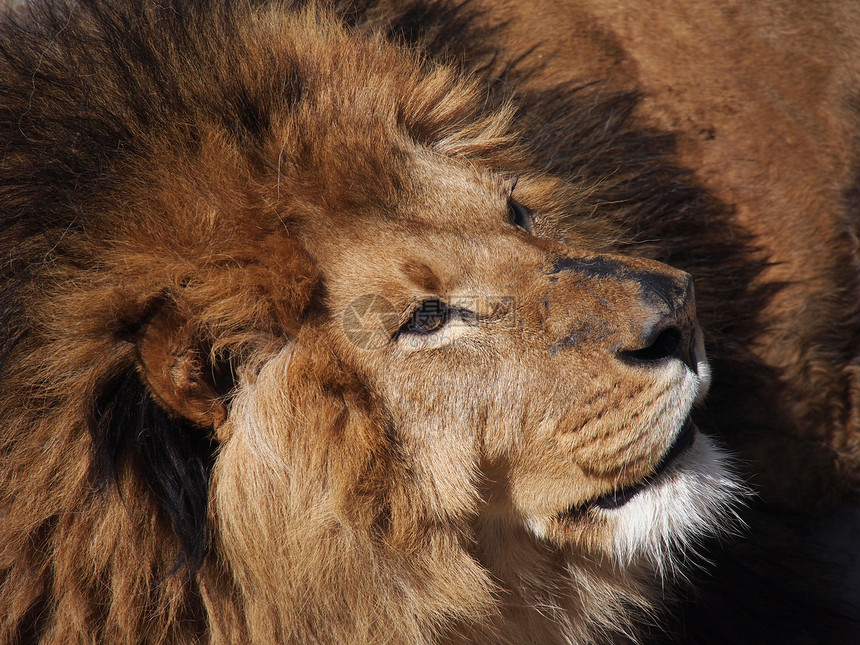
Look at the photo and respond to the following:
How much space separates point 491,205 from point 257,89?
1.77ft

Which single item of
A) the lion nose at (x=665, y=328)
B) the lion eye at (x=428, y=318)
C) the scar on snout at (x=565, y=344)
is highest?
the lion nose at (x=665, y=328)

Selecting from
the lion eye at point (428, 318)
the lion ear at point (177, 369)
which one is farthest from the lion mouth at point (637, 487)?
the lion ear at point (177, 369)

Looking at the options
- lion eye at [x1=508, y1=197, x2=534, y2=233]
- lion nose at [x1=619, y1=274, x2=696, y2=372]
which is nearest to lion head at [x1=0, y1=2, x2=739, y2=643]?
lion nose at [x1=619, y1=274, x2=696, y2=372]

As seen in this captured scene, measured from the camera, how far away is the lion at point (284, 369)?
1553mm

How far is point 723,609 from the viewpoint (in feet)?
8.14

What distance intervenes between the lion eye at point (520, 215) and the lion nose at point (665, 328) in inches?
15.5

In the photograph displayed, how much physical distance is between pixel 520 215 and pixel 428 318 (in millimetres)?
465

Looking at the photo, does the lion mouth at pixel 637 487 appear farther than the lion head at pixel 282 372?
Yes

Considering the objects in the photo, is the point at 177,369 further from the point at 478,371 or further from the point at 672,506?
the point at 672,506

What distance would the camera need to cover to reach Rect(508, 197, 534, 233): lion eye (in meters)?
1.95

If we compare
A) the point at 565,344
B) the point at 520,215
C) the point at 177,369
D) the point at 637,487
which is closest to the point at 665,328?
the point at 565,344

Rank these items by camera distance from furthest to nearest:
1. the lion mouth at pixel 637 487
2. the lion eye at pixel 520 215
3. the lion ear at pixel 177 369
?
the lion eye at pixel 520 215, the lion mouth at pixel 637 487, the lion ear at pixel 177 369

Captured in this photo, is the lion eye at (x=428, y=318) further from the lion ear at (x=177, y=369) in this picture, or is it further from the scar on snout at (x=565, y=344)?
the lion ear at (x=177, y=369)

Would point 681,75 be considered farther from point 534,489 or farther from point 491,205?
point 534,489
